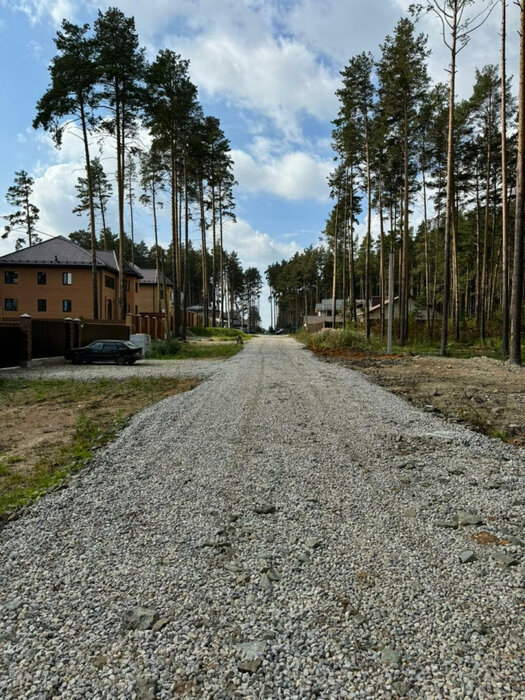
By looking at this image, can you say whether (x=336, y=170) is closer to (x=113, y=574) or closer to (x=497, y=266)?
(x=497, y=266)

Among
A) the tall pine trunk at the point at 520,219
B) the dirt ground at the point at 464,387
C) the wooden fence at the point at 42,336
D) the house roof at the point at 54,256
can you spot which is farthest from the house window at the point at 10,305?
the tall pine trunk at the point at 520,219

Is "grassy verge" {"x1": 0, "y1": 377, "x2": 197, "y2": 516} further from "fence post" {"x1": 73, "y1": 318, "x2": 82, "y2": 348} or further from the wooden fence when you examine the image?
"fence post" {"x1": 73, "y1": 318, "x2": 82, "y2": 348}

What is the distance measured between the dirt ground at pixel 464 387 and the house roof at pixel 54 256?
29287mm

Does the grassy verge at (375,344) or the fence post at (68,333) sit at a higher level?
the fence post at (68,333)

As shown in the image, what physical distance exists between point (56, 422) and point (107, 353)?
13179 millimetres

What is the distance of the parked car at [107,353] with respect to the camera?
2073 centimetres

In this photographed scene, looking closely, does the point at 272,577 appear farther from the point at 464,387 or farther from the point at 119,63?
the point at 119,63

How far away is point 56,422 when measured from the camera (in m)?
8.20

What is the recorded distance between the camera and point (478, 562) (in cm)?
309

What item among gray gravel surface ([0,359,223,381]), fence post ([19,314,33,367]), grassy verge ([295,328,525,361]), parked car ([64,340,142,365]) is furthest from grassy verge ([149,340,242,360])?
fence post ([19,314,33,367])

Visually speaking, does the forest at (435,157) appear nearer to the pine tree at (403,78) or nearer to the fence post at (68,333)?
the pine tree at (403,78)

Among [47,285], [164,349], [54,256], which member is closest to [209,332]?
[47,285]

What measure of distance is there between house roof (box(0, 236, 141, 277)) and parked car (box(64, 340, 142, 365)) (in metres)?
19.2

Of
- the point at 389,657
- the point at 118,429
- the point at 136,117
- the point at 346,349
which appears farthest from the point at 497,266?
the point at 389,657
